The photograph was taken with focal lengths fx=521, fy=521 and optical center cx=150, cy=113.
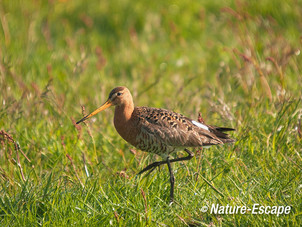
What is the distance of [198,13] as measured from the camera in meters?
9.52

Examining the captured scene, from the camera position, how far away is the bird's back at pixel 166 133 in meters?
4.55

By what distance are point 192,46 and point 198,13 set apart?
100 cm

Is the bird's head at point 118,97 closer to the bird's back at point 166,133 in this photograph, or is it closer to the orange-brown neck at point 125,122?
the orange-brown neck at point 125,122

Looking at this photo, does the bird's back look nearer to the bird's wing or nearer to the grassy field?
the bird's wing

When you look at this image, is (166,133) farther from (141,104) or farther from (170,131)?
(141,104)

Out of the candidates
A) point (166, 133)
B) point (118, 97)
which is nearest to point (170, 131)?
point (166, 133)

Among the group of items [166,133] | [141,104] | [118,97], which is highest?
[118,97]

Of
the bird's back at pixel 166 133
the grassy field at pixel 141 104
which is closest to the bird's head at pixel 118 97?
the bird's back at pixel 166 133

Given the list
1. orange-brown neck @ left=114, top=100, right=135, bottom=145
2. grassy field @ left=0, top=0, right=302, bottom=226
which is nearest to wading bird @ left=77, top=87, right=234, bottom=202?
orange-brown neck @ left=114, top=100, right=135, bottom=145

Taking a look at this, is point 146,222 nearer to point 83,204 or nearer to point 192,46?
point 83,204

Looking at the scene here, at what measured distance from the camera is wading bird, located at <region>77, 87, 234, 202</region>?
15.0 ft

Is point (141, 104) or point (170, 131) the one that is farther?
point (141, 104)

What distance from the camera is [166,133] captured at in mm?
4598

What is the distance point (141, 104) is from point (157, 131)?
6.99 feet
